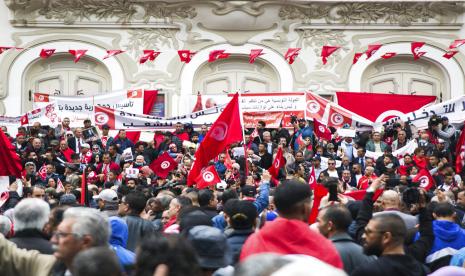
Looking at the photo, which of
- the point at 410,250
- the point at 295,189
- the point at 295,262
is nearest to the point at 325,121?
the point at 410,250

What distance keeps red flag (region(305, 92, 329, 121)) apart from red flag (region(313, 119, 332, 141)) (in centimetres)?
65

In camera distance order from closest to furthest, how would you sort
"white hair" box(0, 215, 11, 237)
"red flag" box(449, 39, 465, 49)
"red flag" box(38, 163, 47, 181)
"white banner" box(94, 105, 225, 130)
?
"white hair" box(0, 215, 11, 237)
"red flag" box(38, 163, 47, 181)
"white banner" box(94, 105, 225, 130)
"red flag" box(449, 39, 465, 49)

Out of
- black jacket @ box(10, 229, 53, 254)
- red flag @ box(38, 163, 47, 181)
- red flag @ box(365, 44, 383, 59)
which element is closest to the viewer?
black jacket @ box(10, 229, 53, 254)

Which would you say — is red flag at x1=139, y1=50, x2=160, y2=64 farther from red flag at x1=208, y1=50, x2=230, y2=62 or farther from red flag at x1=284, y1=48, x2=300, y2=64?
red flag at x1=284, y1=48, x2=300, y2=64

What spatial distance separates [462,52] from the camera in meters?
30.4

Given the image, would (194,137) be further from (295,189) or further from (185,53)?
(295,189)

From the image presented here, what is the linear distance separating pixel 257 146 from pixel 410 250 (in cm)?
1454

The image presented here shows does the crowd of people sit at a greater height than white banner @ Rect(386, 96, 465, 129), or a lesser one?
lesser

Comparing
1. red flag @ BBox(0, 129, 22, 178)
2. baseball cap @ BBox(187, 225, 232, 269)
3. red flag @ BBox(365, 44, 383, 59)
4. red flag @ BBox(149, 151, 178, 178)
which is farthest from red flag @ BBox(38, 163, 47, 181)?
baseball cap @ BBox(187, 225, 232, 269)

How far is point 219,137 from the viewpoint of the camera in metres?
15.6

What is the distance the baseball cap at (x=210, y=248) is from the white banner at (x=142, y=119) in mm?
18864

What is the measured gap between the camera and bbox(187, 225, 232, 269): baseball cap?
22.6ft

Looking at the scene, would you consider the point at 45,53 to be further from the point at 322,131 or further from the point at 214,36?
the point at 322,131

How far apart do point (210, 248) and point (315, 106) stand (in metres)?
19.9
